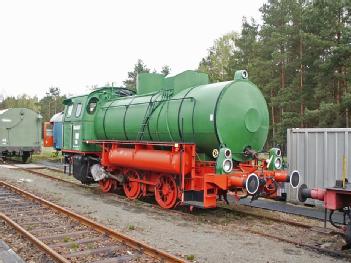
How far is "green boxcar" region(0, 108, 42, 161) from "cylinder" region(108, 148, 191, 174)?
52.1ft

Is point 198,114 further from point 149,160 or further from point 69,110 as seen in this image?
point 69,110

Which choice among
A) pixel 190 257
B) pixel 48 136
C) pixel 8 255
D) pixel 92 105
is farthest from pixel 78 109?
pixel 48 136

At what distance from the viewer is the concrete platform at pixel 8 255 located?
6.83m

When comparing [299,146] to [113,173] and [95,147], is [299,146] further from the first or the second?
[95,147]

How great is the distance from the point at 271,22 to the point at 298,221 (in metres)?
27.4

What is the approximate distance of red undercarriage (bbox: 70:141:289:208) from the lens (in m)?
9.99

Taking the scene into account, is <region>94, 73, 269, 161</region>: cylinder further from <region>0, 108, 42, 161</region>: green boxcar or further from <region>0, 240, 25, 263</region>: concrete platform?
<region>0, 108, 42, 161</region>: green boxcar

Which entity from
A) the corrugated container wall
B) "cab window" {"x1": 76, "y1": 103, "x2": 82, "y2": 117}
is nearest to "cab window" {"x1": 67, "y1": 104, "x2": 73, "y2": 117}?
"cab window" {"x1": 76, "y1": 103, "x2": 82, "y2": 117}

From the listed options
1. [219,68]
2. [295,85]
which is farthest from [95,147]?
[219,68]

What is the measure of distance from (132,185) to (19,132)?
55.0ft

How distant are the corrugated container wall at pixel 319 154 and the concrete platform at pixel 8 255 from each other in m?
8.49

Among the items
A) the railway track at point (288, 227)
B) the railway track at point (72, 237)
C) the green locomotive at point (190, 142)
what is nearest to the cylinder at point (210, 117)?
the green locomotive at point (190, 142)

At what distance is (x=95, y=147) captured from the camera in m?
15.6

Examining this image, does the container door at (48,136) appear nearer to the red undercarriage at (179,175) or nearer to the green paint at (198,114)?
the green paint at (198,114)
